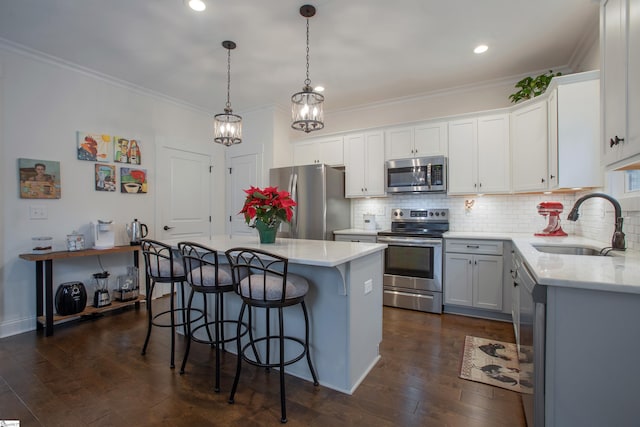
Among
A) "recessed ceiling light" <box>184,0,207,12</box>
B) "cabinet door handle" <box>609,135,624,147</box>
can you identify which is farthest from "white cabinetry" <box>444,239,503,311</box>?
"recessed ceiling light" <box>184,0,207,12</box>

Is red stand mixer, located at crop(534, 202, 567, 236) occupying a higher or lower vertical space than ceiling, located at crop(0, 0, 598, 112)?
lower

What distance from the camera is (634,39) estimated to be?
56.4 inches

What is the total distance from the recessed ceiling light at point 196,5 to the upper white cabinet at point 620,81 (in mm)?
2670

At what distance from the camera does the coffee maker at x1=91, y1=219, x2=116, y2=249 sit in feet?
11.1

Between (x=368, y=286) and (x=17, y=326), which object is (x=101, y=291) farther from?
(x=368, y=286)

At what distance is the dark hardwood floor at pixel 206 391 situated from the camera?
1729 millimetres

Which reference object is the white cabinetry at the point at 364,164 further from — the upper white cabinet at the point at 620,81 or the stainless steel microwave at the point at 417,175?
the upper white cabinet at the point at 620,81

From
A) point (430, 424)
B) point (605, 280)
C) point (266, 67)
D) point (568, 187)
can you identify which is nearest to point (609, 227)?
point (568, 187)

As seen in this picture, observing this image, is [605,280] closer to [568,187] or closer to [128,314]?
[568,187]

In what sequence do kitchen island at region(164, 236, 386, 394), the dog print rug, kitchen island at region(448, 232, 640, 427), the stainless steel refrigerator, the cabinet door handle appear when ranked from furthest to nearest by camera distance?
the stainless steel refrigerator < the dog print rug < kitchen island at region(164, 236, 386, 394) < the cabinet door handle < kitchen island at region(448, 232, 640, 427)

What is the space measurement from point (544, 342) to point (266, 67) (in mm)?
3458

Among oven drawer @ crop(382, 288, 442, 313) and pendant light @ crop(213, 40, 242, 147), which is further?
oven drawer @ crop(382, 288, 442, 313)

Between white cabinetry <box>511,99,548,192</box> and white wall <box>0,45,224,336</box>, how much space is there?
450 cm

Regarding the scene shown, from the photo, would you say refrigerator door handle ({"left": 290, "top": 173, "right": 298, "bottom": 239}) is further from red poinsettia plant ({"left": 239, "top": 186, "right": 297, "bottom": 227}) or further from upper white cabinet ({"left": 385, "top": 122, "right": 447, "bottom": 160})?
red poinsettia plant ({"left": 239, "top": 186, "right": 297, "bottom": 227})
